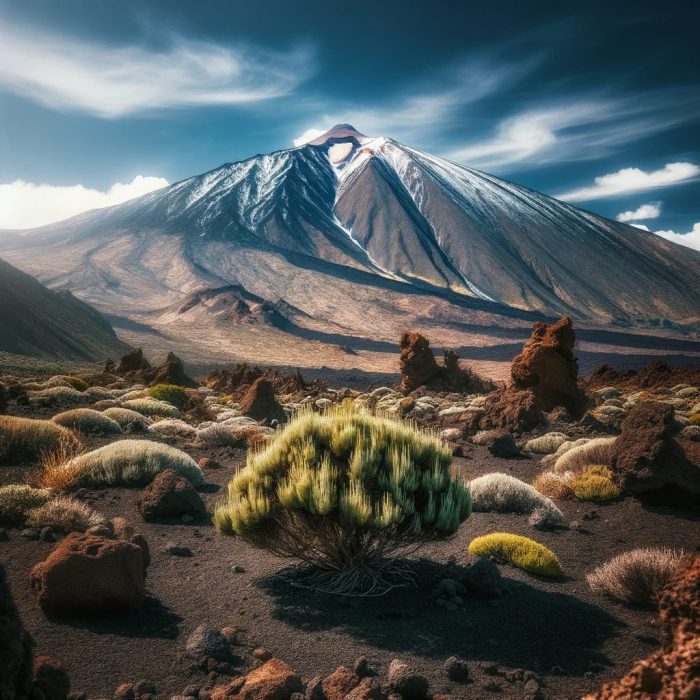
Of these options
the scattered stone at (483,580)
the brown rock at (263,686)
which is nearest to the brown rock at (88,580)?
the brown rock at (263,686)

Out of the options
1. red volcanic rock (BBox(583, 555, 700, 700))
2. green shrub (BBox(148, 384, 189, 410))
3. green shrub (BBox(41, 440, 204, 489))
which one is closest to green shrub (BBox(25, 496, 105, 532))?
green shrub (BBox(41, 440, 204, 489))

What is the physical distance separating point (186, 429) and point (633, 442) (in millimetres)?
10196

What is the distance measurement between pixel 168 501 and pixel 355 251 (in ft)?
489

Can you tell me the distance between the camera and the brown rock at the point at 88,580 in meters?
4.76

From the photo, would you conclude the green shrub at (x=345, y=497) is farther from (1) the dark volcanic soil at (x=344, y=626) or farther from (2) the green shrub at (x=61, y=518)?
(2) the green shrub at (x=61, y=518)

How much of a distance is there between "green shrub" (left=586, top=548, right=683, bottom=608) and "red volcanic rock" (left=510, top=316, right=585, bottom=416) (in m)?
12.2

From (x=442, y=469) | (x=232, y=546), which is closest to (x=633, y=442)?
(x=442, y=469)

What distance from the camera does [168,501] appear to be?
778cm

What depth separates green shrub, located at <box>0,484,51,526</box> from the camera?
266 inches

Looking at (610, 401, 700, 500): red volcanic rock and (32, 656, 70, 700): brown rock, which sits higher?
(610, 401, 700, 500): red volcanic rock

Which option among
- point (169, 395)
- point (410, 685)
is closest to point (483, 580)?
point (410, 685)

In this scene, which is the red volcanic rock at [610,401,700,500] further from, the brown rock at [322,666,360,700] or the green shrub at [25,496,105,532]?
the green shrub at [25,496,105,532]

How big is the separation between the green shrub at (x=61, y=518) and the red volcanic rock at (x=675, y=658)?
228 inches

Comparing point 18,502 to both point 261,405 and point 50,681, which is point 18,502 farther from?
point 261,405
